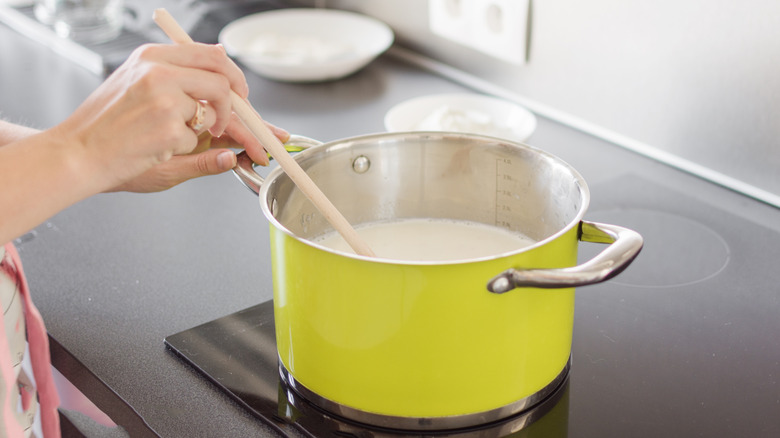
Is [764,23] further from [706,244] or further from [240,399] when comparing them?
[240,399]

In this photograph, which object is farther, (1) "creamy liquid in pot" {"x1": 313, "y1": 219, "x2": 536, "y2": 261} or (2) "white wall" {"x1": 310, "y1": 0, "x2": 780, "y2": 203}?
(2) "white wall" {"x1": 310, "y1": 0, "x2": 780, "y2": 203}

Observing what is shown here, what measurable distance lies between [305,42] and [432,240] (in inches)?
29.9

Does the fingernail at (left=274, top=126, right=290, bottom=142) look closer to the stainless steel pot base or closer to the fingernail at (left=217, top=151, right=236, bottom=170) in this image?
the fingernail at (left=217, top=151, right=236, bottom=170)

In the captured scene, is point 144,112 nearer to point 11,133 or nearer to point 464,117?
point 11,133

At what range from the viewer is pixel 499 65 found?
4.42 ft

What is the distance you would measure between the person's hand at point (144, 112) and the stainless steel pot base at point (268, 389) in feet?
0.67

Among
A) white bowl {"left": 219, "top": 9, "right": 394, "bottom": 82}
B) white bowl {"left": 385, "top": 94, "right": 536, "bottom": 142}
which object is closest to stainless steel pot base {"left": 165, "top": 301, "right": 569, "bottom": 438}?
white bowl {"left": 385, "top": 94, "right": 536, "bottom": 142}

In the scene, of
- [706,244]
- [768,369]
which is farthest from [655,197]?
[768,369]

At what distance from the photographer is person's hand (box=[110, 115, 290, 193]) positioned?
0.76m

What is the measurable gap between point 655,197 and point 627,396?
431 millimetres

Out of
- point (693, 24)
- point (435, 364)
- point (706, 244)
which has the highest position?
point (693, 24)

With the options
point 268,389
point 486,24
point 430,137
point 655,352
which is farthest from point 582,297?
point 486,24

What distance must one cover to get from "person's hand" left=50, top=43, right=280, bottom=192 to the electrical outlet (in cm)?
73

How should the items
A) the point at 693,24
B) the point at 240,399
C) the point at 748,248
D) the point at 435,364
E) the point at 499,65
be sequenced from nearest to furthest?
the point at 435,364
the point at 240,399
the point at 748,248
the point at 693,24
the point at 499,65
